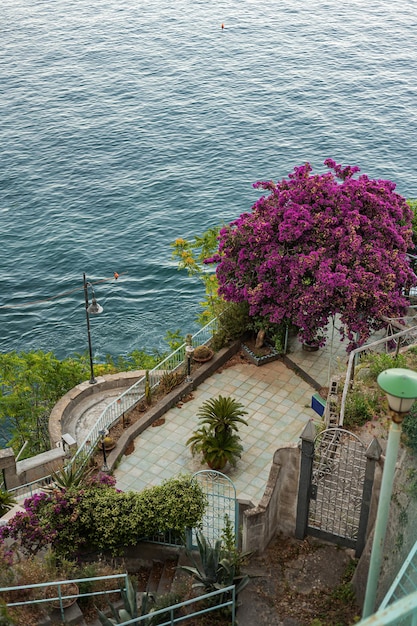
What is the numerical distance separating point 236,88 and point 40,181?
2142 cm

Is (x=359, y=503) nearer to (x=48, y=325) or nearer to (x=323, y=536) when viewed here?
(x=323, y=536)

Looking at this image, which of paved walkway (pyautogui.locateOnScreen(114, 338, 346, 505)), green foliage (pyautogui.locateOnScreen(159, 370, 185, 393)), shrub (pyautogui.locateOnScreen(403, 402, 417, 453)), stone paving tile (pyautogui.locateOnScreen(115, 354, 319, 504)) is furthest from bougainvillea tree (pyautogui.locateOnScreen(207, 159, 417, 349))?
shrub (pyautogui.locateOnScreen(403, 402, 417, 453))

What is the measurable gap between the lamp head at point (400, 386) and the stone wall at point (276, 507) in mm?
6567

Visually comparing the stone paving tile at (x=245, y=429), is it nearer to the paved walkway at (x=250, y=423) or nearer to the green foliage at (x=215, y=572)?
the paved walkway at (x=250, y=423)

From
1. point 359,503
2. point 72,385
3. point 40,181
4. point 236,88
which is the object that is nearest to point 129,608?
point 359,503

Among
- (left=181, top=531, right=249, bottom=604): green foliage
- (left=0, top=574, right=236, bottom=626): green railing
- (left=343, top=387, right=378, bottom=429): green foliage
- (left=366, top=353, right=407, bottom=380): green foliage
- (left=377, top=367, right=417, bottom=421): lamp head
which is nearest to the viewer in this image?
(left=377, top=367, right=417, bottom=421): lamp head

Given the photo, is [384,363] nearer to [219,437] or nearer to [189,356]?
[219,437]

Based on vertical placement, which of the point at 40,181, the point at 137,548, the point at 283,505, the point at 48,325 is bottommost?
the point at 48,325

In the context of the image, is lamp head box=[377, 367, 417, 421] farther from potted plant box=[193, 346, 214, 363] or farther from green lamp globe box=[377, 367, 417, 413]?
potted plant box=[193, 346, 214, 363]

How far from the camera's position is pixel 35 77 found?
210 feet

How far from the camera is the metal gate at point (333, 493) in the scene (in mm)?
13945

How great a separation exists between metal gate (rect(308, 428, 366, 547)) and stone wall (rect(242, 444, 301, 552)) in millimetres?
406

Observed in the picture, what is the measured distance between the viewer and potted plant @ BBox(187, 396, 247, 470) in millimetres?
17891

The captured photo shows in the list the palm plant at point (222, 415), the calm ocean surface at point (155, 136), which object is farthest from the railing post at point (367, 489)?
the calm ocean surface at point (155, 136)
